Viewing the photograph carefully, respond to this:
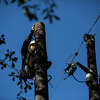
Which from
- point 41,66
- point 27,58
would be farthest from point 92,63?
point 27,58

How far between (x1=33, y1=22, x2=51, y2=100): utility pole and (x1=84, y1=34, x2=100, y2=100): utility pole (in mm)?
1049

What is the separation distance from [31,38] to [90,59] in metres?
1.42

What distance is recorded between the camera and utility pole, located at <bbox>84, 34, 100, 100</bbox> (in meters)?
4.27

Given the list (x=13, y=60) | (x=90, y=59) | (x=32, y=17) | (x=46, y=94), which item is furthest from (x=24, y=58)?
(x=32, y=17)

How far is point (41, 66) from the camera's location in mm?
3945

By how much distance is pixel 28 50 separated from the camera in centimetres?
454

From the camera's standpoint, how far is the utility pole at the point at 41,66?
3.63m

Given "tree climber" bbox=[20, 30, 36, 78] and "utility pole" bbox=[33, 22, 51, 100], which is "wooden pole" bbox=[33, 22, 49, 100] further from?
"tree climber" bbox=[20, 30, 36, 78]

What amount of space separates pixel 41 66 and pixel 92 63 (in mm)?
1338

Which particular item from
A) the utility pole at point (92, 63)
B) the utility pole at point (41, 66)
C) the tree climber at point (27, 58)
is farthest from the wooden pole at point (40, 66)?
the utility pole at point (92, 63)

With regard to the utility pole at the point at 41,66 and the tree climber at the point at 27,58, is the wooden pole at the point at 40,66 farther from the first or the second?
the tree climber at the point at 27,58

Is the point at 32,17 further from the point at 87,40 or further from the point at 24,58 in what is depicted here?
the point at 87,40

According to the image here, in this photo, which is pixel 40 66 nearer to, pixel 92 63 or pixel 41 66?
pixel 41 66

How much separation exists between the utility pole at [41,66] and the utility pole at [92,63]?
1049mm
